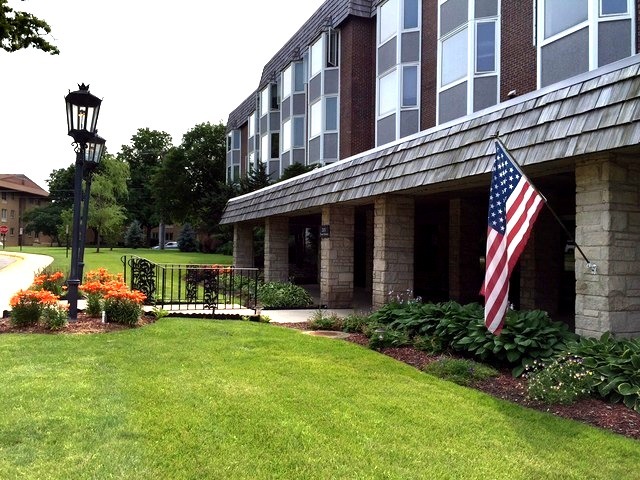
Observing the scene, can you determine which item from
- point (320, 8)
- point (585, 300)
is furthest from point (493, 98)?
point (320, 8)

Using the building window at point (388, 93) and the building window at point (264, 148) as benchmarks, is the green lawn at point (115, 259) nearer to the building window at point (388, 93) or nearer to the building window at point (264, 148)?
the building window at point (264, 148)

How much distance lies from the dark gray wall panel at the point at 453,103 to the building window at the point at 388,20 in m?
4.48

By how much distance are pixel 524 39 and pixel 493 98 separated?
146 cm

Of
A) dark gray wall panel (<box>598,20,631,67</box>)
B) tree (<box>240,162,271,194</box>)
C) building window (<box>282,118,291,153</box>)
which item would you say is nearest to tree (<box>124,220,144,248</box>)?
building window (<box>282,118,291,153</box>)

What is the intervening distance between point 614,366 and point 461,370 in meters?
1.60

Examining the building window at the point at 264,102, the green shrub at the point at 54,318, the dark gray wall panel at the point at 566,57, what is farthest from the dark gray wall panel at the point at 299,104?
the green shrub at the point at 54,318

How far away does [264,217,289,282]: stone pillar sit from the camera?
17406 millimetres

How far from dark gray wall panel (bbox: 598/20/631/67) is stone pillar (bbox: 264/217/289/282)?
1030 cm

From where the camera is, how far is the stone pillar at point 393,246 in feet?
35.8

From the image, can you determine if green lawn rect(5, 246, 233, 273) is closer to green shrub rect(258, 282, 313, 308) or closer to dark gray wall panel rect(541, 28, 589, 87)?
green shrub rect(258, 282, 313, 308)

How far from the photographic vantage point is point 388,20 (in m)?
18.8

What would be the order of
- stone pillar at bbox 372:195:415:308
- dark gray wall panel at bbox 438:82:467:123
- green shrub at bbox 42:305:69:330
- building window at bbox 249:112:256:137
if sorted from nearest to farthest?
green shrub at bbox 42:305:69:330, stone pillar at bbox 372:195:415:308, dark gray wall panel at bbox 438:82:467:123, building window at bbox 249:112:256:137

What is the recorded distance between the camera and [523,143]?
22.7 ft

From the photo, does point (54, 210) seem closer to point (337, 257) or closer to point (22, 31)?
point (337, 257)
